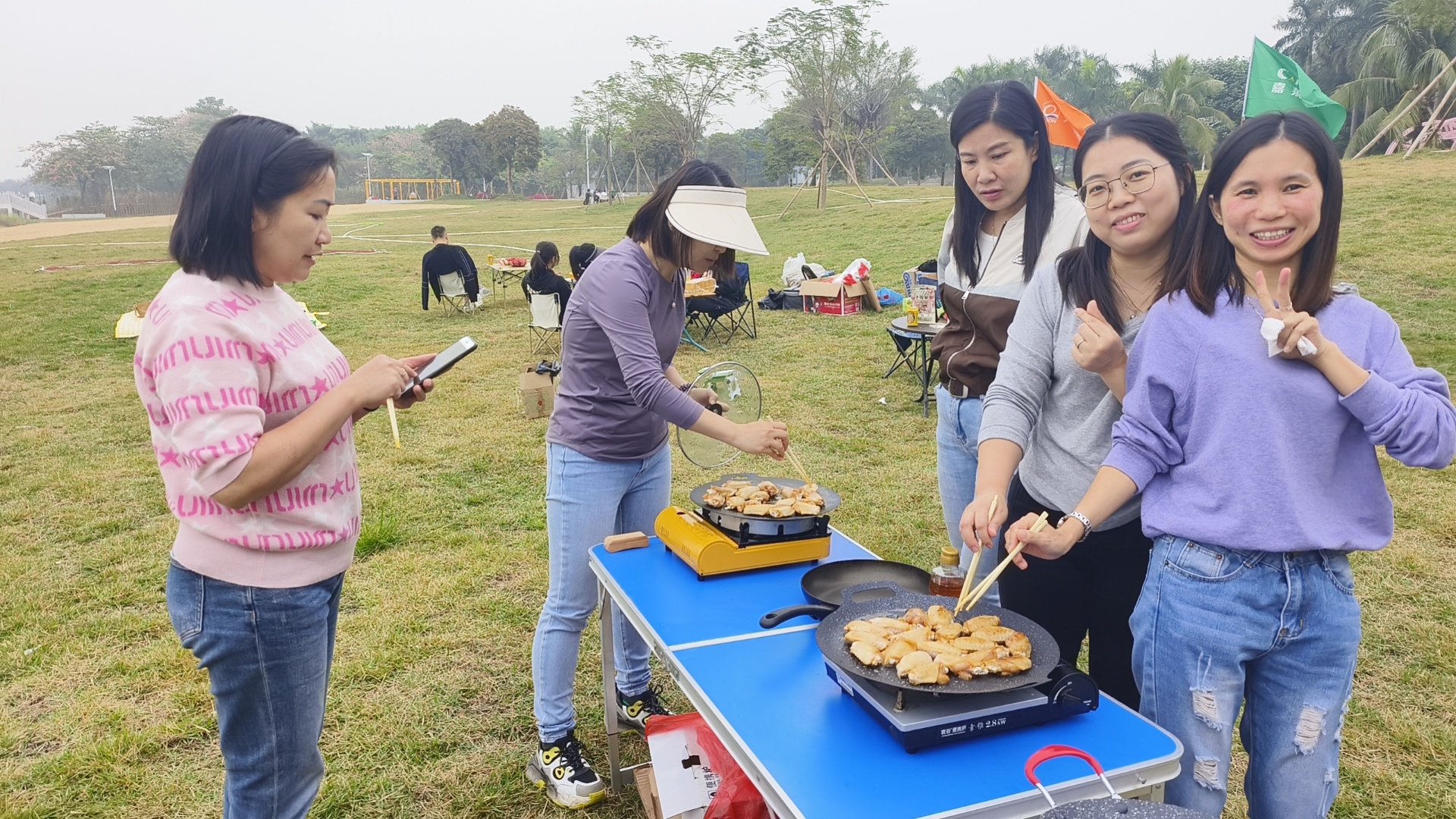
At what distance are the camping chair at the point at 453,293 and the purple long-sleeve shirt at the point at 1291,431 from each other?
13049 millimetres

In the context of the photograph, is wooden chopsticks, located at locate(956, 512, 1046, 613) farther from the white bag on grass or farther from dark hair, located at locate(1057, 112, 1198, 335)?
the white bag on grass

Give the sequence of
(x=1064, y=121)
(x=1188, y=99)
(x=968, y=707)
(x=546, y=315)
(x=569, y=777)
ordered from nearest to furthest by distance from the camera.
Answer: (x=968, y=707)
(x=569, y=777)
(x=1064, y=121)
(x=546, y=315)
(x=1188, y=99)

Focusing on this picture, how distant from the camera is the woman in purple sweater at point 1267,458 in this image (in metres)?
1.43

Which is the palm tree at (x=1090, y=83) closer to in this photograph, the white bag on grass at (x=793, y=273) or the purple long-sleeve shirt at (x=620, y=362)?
the white bag on grass at (x=793, y=273)

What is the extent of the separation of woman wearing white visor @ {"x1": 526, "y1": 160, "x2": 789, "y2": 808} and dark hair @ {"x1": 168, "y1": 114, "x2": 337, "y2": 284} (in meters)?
0.97

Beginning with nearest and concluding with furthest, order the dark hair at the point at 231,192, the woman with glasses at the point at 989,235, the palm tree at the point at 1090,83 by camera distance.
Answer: the dark hair at the point at 231,192
the woman with glasses at the point at 989,235
the palm tree at the point at 1090,83

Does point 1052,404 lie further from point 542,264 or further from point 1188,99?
point 1188,99

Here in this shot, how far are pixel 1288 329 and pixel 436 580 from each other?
164 inches

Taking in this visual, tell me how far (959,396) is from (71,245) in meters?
30.8

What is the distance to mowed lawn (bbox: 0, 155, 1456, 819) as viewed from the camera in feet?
9.80

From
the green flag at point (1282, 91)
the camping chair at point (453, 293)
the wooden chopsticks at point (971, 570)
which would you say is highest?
the green flag at point (1282, 91)

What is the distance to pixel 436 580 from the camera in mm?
4586

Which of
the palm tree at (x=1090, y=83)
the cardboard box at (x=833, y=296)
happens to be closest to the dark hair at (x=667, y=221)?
the cardboard box at (x=833, y=296)

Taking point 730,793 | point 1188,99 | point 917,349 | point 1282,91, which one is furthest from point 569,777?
point 1188,99
